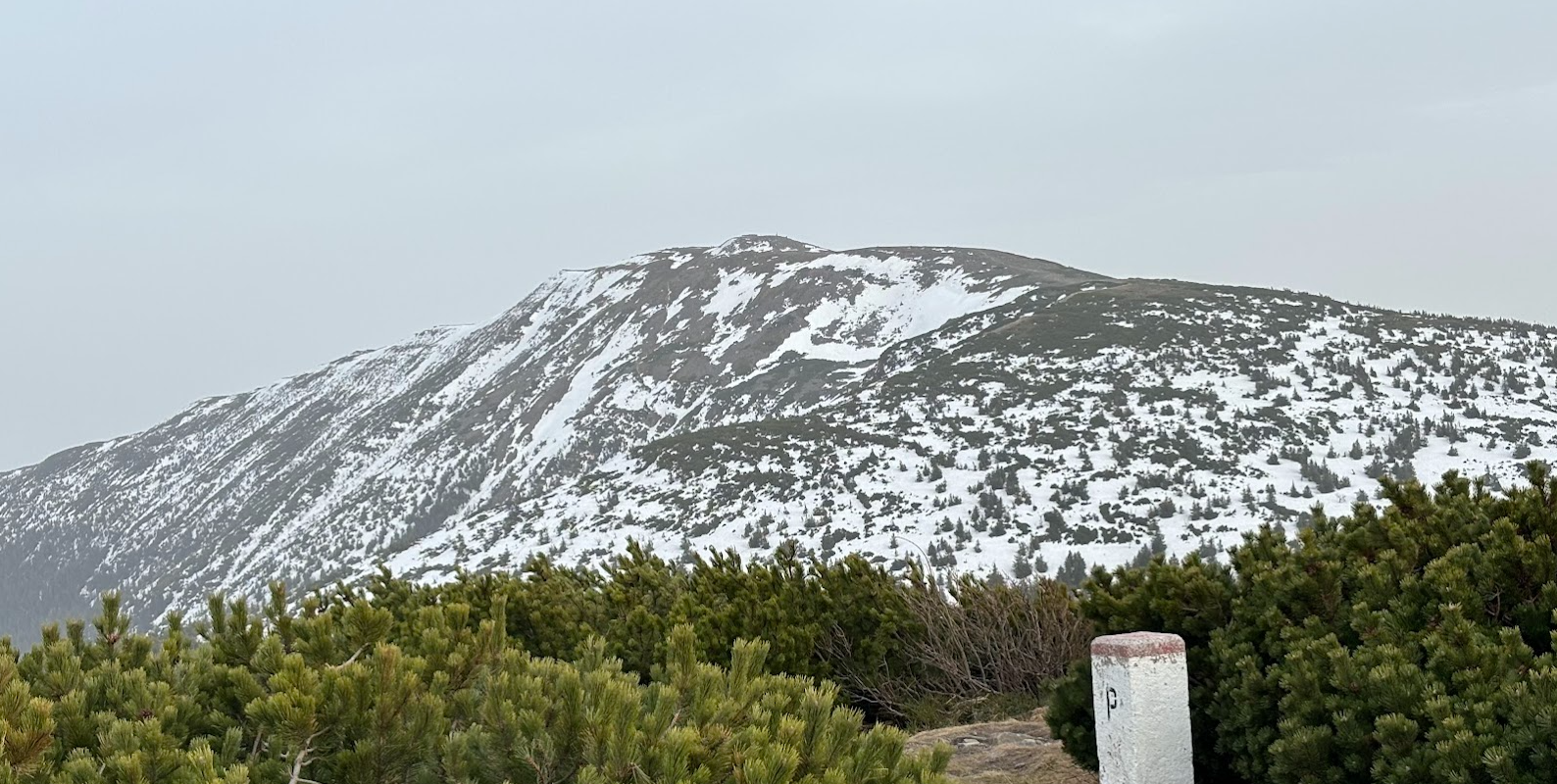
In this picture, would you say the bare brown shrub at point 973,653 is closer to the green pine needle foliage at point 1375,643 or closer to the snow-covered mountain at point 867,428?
the green pine needle foliage at point 1375,643

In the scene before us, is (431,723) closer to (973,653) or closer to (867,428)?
(973,653)

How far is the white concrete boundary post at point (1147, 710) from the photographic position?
498cm

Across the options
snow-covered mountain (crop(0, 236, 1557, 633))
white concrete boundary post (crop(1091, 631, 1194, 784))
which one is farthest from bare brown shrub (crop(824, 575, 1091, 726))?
snow-covered mountain (crop(0, 236, 1557, 633))

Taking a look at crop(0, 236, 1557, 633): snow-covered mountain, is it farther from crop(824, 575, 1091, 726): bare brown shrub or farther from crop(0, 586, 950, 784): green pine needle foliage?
crop(0, 586, 950, 784): green pine needle foliage

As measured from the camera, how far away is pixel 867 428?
41.9 metres

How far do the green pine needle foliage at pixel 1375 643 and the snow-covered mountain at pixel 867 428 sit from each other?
38.8 feet

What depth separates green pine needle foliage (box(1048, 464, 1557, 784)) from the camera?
3.96m

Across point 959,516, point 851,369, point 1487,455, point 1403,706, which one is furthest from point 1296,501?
point 851,369

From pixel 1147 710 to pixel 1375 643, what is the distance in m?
0.97

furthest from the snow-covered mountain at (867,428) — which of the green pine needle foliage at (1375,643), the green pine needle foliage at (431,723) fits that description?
the green pine needle foliage at (431,723)

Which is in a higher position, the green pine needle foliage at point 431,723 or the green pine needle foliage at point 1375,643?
the green pine needle foliage at point 431,723

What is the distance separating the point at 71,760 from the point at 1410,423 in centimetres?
3646

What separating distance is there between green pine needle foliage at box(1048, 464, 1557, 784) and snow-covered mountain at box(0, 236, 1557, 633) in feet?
38.8

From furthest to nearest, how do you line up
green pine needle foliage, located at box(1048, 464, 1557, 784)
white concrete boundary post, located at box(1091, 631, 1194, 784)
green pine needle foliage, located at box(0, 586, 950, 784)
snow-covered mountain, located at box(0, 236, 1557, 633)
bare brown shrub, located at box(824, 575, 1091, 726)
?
snow-covered mountain, located at box(0, 236, 1557, 633) < bare brown shrub, located at box(824, 575, 1091, 726) < white concrete boundary post, located at box(1091, 631, 1194, 784) < green pine needle foliage, located at box(1048, 464, 1557, 784) < green pine needle foliage, located at box(0, 586, 950, 784)
